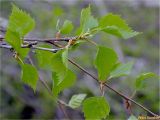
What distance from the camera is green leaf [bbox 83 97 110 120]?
0.78 meters

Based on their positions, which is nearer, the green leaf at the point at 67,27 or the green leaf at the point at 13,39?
the green leaf at the point at 13,39

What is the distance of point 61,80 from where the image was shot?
69 centimetres

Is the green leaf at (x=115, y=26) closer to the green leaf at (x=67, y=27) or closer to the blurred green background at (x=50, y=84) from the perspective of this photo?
the green leaf at (x=67, y=27)

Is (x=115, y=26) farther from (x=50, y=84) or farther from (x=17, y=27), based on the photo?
(x=50, y=84)

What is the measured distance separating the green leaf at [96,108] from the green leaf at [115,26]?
0.14 metres

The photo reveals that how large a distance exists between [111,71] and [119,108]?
197cm

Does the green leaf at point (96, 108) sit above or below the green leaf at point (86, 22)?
below

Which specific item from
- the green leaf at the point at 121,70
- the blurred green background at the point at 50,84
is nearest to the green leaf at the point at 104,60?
the green leaf at the point at 121,70

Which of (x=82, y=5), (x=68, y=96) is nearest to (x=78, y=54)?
(x=68, y=96)

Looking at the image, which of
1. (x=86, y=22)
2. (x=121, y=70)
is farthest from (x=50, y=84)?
(x=86, y=22)

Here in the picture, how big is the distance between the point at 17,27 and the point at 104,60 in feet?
0.57

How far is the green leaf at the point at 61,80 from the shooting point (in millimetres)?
702

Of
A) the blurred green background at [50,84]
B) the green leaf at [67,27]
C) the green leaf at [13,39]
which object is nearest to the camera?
the green leaf at [13,39]

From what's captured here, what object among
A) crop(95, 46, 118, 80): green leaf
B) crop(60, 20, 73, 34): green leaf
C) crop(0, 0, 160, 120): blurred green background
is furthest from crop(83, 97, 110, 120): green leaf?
crop(0, 0, 160, 120): blurred green background
